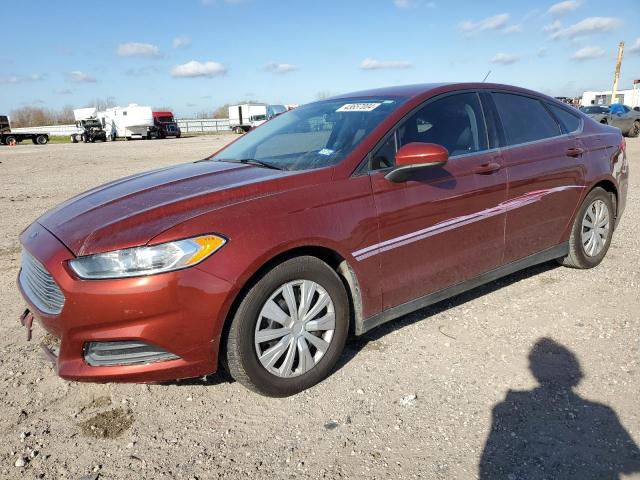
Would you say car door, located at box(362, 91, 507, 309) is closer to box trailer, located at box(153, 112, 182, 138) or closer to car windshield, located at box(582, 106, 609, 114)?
car windshield, located at box(582, 106, 609, 114)

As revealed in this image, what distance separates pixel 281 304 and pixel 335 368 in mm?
688

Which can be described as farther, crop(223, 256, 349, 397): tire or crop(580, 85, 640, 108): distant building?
crop(580, 85, 640, 108): distant building

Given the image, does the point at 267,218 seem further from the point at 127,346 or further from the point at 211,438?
the point at 211,438

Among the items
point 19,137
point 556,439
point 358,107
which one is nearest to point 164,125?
point 19,137

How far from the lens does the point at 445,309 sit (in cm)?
389

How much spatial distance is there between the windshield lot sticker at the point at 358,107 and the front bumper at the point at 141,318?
170cm

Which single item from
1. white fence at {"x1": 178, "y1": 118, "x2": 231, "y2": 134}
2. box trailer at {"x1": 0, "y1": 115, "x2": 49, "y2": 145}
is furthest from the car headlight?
white fence at {"x1": 178, "y1": 118, "x2": 231, "y2": 134}

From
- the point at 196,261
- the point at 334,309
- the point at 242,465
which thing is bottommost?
the point at 242,465

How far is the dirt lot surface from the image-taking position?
227cm

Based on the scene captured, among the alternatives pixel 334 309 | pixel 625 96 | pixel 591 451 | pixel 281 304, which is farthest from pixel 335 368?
pixel 625 96

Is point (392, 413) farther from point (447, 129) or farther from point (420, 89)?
point (420, 89)

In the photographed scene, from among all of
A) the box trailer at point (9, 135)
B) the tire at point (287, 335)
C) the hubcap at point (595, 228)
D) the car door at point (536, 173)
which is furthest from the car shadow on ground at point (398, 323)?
the box trailer at point (9, 135)

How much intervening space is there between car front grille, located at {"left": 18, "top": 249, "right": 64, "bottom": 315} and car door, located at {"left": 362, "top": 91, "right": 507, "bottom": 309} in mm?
1608

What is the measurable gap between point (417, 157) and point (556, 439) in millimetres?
1637
